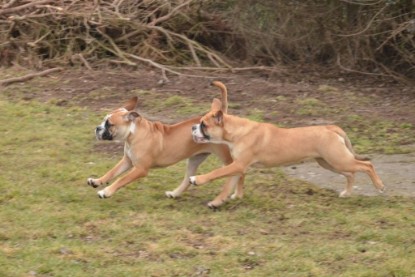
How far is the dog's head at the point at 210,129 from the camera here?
755 centimetres

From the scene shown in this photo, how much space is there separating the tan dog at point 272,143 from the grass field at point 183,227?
37cm

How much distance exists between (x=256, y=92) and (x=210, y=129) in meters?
5.70

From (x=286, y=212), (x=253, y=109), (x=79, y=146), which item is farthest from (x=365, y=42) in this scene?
(x=286, y=212)

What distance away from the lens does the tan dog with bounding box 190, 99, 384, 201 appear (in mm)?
7605

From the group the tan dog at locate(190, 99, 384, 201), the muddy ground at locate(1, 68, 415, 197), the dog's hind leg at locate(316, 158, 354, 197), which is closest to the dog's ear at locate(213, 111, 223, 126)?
the tan dog at locate(190, 99, 384, 201)

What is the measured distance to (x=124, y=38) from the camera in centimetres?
1530

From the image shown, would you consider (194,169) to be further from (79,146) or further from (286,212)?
(79,146)

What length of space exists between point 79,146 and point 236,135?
288 cm

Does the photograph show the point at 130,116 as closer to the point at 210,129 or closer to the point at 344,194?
the point at 210,129

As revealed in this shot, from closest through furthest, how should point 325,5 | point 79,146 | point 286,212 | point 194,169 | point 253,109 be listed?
1. point 286,212
2. point 194,169
3. point 79,146
4. point 253,109
5. point 325,5

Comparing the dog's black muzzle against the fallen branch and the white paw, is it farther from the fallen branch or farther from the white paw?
the fallen branch

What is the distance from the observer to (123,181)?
24.9 ft

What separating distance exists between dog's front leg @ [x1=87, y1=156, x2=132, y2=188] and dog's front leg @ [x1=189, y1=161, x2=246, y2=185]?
81cm

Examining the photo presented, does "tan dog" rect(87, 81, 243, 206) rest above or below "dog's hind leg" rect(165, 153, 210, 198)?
above
